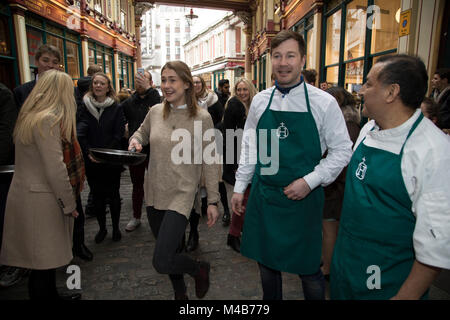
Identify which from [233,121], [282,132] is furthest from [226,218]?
[282,132]

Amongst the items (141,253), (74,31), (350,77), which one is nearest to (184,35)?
(74,31)

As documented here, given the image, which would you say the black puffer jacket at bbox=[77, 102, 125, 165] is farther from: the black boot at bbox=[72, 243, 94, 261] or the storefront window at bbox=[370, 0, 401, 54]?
the storefront window at bbox=[370, 0, 401, 54]

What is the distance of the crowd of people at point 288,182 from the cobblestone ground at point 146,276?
0.33 meters

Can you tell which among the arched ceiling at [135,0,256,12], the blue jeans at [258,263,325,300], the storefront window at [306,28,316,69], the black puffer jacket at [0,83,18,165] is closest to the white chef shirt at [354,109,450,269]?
the blue jeans at [258,263,325,300]

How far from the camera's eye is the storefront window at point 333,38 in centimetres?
812

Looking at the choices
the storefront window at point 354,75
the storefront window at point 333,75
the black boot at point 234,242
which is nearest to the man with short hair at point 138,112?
the black boot at point 234,242

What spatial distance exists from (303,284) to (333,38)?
7.96m

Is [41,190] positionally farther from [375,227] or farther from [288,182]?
[375,227]

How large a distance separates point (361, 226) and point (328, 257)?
68.1 inches

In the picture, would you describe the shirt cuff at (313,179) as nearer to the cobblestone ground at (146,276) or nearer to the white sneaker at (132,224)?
the cobblestone ground at (146,276)

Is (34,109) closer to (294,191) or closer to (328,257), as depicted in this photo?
(294,191)

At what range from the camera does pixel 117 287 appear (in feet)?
9.56

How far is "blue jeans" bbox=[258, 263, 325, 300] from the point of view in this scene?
6.82 ft

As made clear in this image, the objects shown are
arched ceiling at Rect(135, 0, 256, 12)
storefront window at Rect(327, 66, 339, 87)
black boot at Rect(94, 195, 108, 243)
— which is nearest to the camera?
black boot at Rect(94, 195, 108, 243)
